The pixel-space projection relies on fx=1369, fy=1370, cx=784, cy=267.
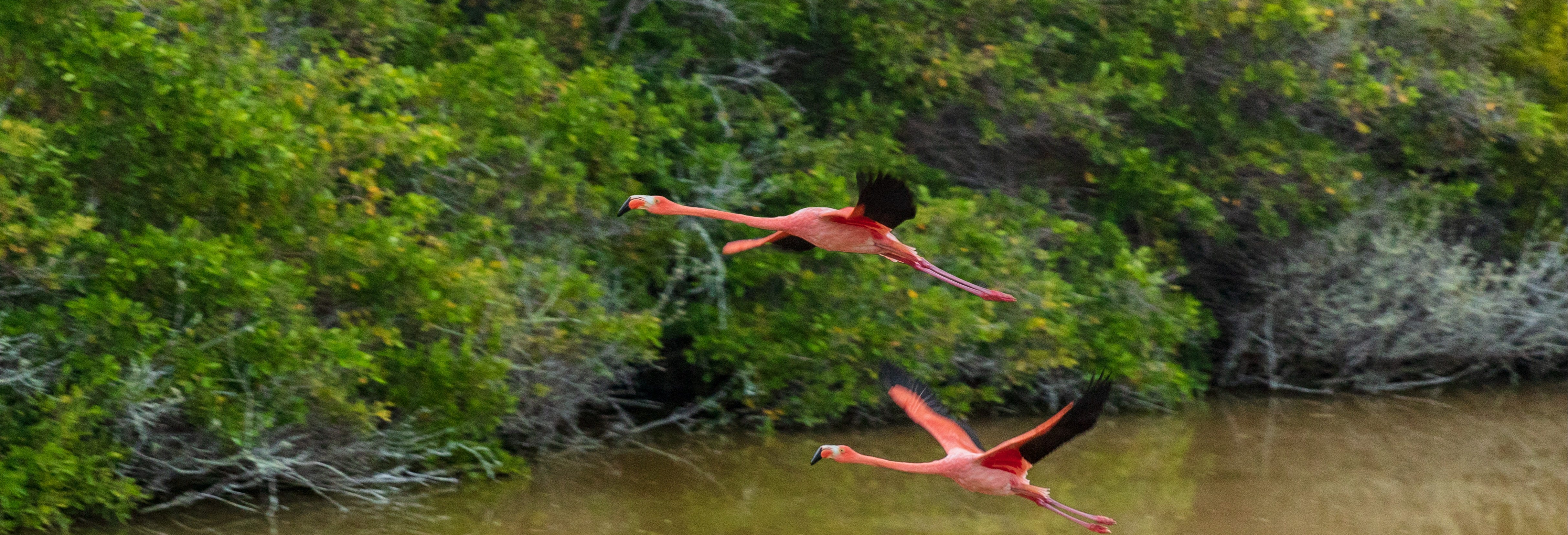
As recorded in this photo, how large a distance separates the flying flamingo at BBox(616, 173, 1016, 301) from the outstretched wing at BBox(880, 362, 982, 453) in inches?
30.9

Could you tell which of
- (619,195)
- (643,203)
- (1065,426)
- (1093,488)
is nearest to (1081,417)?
(1065,426)

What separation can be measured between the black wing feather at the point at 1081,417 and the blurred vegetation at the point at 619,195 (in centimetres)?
433

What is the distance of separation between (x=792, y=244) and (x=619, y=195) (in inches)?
162

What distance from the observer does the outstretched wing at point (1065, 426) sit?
3.84m

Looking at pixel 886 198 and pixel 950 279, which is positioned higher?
pixel 886 198

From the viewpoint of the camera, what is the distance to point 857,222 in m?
4.00

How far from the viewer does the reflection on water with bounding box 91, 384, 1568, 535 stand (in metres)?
7.70

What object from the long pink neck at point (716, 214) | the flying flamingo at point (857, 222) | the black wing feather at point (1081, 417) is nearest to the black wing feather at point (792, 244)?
the flying flamingo at point (857, 222)

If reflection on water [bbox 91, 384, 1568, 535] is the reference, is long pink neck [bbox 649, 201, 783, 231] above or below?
above

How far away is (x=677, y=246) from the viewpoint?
29.3 ft

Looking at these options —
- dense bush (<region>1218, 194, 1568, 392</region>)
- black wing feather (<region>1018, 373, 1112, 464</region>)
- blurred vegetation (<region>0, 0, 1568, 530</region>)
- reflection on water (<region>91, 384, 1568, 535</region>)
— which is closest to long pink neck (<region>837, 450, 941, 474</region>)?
black wing feather (<region>1018, 373, 1112, 464</region>)

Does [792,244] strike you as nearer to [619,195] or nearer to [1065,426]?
[1065,426]

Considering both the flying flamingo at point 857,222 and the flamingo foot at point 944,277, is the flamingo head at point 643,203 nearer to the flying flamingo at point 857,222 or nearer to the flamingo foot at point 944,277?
the flying flamingo at point 857,222

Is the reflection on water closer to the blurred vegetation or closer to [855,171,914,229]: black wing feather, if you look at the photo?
the blurred vegetation
